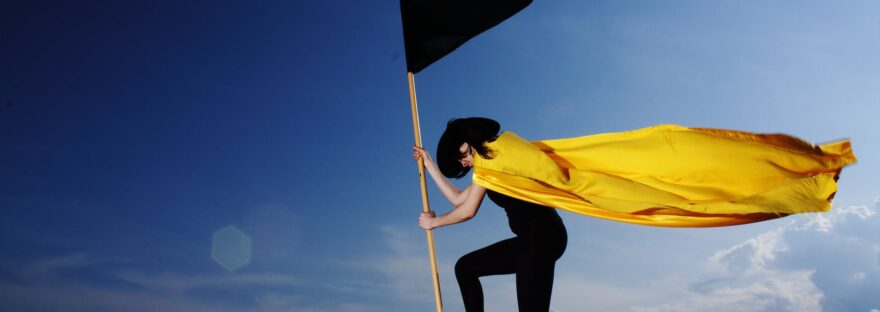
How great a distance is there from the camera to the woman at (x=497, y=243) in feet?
15.5

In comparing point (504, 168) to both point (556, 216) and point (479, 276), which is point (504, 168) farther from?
point (479, 276)

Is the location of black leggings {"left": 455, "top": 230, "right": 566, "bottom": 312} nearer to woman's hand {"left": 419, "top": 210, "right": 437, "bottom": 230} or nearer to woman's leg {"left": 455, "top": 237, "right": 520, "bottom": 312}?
woman's leg {"left": 455, "top": 237, "right": 520, "bottom": 312}

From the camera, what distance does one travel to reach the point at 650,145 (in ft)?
18.6

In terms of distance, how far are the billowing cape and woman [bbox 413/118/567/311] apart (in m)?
0.35

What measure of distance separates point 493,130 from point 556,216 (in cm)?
82

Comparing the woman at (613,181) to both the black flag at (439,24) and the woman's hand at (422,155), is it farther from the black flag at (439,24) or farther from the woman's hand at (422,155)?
the black flag at (439,24)

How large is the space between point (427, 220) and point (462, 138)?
0.85 meters

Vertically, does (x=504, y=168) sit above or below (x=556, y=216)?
above

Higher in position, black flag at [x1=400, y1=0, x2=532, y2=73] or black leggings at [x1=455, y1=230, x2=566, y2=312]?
black flag at [x1=400, y1=0, x2=532, y2=73]

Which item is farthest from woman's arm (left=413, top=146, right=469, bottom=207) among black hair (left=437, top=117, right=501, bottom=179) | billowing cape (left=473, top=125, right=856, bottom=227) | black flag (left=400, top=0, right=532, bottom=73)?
black flag (left=400, top=0, right=532, bottom=73)

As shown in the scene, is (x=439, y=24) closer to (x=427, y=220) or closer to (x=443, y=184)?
A: (x=443, y=184)

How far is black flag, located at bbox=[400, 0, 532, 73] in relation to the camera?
6191mm

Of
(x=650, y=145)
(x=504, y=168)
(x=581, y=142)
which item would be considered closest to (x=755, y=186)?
(x=650, y=145)

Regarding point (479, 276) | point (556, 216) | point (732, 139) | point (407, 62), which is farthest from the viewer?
point (407, 62)
